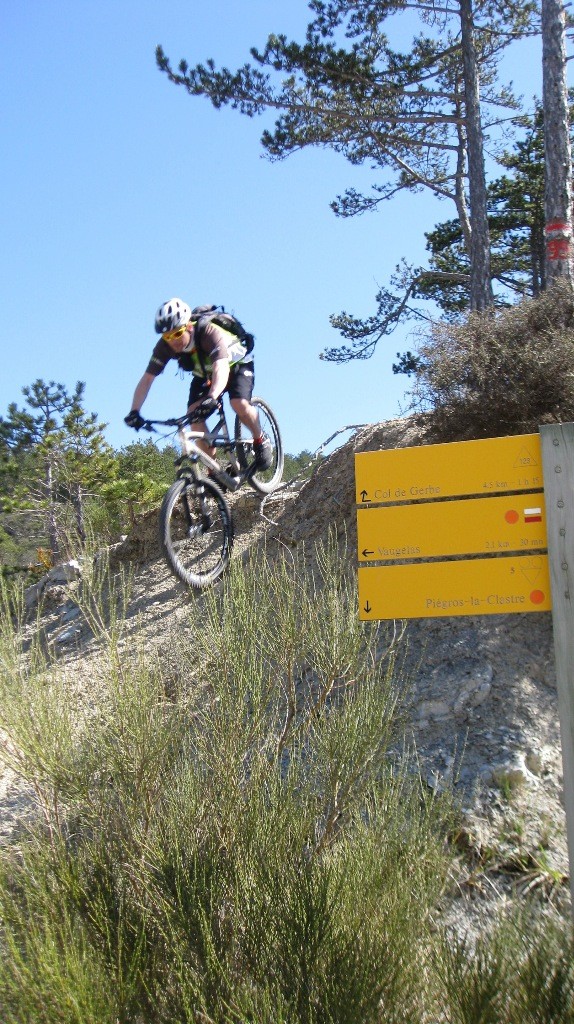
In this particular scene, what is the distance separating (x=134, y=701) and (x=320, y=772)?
853 mm

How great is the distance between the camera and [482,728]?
16.8 feet

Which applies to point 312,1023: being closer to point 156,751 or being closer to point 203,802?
point 203,802

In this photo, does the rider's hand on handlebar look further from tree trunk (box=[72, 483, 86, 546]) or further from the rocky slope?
the rocky slope

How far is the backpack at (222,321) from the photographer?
24.5 ft

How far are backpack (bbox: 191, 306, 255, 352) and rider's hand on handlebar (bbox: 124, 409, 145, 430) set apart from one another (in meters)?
0.92

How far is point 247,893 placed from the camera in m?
3.25

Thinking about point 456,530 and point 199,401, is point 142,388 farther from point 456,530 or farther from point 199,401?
point 456,530

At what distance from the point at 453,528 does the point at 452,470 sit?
0.24 m

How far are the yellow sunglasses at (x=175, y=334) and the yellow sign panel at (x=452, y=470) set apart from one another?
3.72 metres

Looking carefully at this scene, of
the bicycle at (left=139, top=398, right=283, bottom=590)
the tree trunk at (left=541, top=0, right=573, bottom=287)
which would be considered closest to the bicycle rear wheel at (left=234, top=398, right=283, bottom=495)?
the bicycle at (left=139, top=398, right=283, bottom=590)

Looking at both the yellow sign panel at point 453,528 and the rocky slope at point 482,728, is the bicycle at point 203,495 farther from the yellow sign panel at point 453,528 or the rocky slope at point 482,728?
the yellow sign panel at point 453,528

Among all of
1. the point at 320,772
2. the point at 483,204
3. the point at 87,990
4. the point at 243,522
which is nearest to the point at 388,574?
the point at 320,772

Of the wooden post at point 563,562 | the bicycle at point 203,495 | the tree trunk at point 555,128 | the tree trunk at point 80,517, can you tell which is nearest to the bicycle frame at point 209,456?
the bicycle at point 203,495

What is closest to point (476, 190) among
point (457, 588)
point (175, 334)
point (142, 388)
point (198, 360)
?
point (198, 360)
